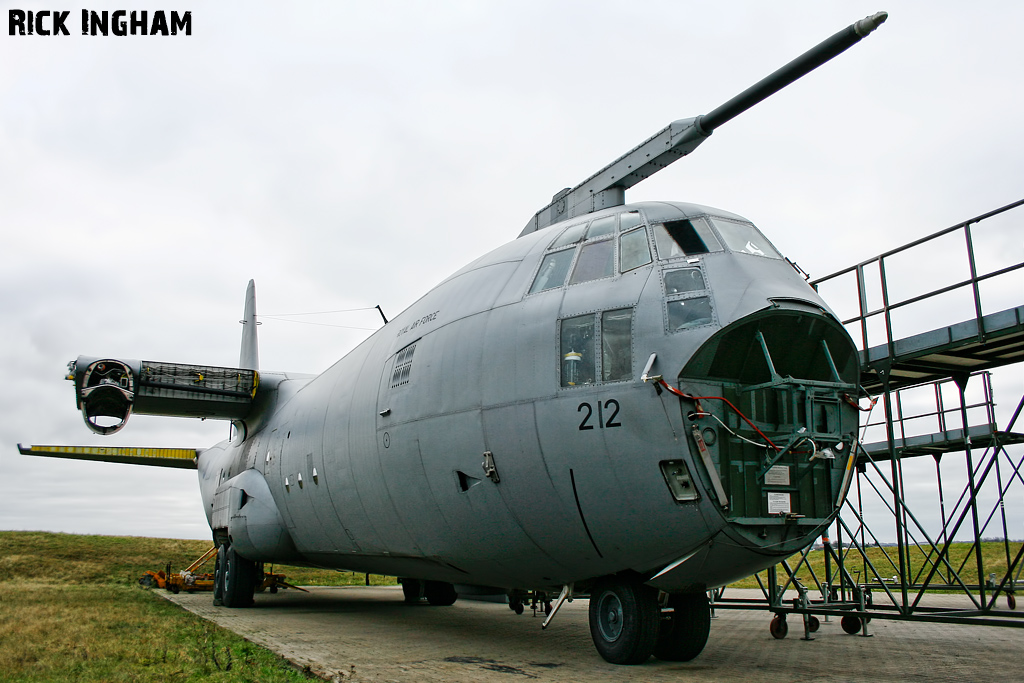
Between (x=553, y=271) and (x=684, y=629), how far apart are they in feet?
13.2

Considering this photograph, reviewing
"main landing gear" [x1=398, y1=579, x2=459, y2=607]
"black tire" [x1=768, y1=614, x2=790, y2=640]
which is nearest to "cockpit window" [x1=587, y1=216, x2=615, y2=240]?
"black tire" [x1=768, y1=614, x2=790, y2=640]

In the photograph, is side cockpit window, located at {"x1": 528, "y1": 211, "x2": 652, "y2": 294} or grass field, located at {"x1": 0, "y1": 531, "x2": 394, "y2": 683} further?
side cockpit window, located at {"x1": 528, "y1": 211, "x2": 652, "y2": 294}

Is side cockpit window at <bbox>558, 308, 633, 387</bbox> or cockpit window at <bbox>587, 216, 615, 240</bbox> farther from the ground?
cockpit window at <bbox>587, 216, 615, 240</bbox>

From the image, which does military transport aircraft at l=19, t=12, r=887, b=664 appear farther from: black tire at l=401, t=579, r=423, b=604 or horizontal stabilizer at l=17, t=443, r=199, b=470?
horizontal stabilizer at l=17, t=443, r=199, b=470

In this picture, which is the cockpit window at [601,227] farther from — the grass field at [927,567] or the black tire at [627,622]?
the grass field at [927,567]

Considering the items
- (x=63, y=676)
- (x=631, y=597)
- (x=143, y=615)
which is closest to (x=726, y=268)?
(x=631, y=597)

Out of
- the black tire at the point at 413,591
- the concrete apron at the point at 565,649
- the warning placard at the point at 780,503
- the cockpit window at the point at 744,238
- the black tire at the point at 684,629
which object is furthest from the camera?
the black tire at the point at 413,591

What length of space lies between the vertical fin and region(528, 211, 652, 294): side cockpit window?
55.1 ft

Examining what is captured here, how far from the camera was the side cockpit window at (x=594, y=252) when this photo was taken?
797 cm

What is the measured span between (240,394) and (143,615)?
5.27 metres

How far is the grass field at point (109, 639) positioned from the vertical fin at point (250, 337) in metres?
7.03

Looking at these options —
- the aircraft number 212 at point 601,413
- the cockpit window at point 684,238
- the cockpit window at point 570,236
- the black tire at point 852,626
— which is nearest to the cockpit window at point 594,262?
the cockpit window at point 570,236

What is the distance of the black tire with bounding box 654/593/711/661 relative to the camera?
8102mm

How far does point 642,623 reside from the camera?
743 cm
